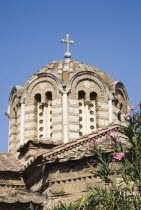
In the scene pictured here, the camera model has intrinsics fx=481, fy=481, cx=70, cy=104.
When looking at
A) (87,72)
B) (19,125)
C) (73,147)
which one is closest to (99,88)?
(87,72)

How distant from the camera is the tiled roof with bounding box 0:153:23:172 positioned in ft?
63.0

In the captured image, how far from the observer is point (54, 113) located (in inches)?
838

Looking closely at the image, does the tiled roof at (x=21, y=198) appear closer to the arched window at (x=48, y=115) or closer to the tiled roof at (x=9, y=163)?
the tiled roof at (x=9, y=163)

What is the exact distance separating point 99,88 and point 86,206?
1087cm

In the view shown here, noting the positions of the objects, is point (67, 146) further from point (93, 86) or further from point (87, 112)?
point (93, 86)

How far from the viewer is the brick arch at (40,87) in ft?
72.6

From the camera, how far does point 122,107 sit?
23.4 m

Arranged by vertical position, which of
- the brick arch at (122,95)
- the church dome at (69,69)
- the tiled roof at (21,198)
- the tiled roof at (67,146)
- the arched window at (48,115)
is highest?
the church dome at (69,69)

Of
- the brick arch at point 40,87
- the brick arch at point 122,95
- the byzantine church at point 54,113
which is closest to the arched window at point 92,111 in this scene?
the byzantine church at point 54,113

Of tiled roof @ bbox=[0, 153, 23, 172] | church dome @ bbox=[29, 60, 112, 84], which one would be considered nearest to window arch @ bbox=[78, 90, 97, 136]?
church dome @ bbox=[29, 60, 112, 84]

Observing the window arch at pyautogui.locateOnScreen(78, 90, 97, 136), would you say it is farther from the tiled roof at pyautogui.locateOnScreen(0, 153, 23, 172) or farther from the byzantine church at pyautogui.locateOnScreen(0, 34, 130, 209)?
the tiled roof at pyautogui.locateOnScreen(0, 153, 23, 172)

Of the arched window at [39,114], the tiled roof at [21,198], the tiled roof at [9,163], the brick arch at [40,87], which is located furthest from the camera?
the brick arch at [40,87]

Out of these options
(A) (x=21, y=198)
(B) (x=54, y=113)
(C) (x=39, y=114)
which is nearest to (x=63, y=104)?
(B) (x=54, y=113)

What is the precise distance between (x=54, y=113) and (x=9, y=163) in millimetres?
3041
